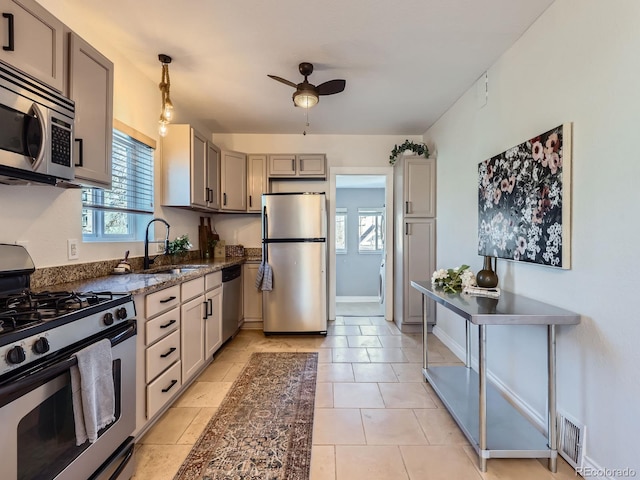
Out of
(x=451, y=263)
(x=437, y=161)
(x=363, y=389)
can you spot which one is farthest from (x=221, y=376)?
(x=437, y=161)

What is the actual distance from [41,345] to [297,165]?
3.44 m

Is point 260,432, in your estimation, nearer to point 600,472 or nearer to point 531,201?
point 600,472

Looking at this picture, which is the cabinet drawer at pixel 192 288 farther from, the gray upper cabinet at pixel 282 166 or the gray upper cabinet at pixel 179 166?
the gray upper cabinet at pixel 282 166

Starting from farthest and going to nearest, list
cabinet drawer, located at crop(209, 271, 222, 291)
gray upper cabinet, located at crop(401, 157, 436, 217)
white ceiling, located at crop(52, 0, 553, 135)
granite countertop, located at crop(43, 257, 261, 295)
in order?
gray upper cabinet, located at crop(401, 157, 436, 217)
cabinet drawer, located at crop(209, 271, 222, 291)
white ceiling, located at crop(52, 0, 553, 135)
granite countertop, located at crop(43, 257, 261, 295)

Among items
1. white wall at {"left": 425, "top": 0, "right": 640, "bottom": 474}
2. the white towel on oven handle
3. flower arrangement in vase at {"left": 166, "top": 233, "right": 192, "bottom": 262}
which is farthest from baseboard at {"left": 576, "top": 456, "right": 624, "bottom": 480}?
flower arrangement in vase at {"left": 166, "top": 233, "right": 192, "bottom": 262}

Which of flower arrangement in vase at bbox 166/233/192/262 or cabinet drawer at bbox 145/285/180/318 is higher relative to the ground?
flower arrangement in vase at bbox 166/233/192/262

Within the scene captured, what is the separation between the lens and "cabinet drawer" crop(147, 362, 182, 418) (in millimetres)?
1922

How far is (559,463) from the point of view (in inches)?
68.6

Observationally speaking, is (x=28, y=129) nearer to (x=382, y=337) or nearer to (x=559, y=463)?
(x=559, y=463)

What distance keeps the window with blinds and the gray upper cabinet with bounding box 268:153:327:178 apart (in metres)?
1.55

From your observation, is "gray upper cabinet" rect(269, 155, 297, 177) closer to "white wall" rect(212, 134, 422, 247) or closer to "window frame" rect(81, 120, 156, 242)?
"white wall" rect(212, 134, 422, 247)

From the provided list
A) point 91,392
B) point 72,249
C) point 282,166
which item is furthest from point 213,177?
point 91,392

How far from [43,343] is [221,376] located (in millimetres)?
1905

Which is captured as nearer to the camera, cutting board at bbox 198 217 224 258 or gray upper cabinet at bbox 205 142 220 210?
gray upper cabinet at bbox 205 142 220 210
